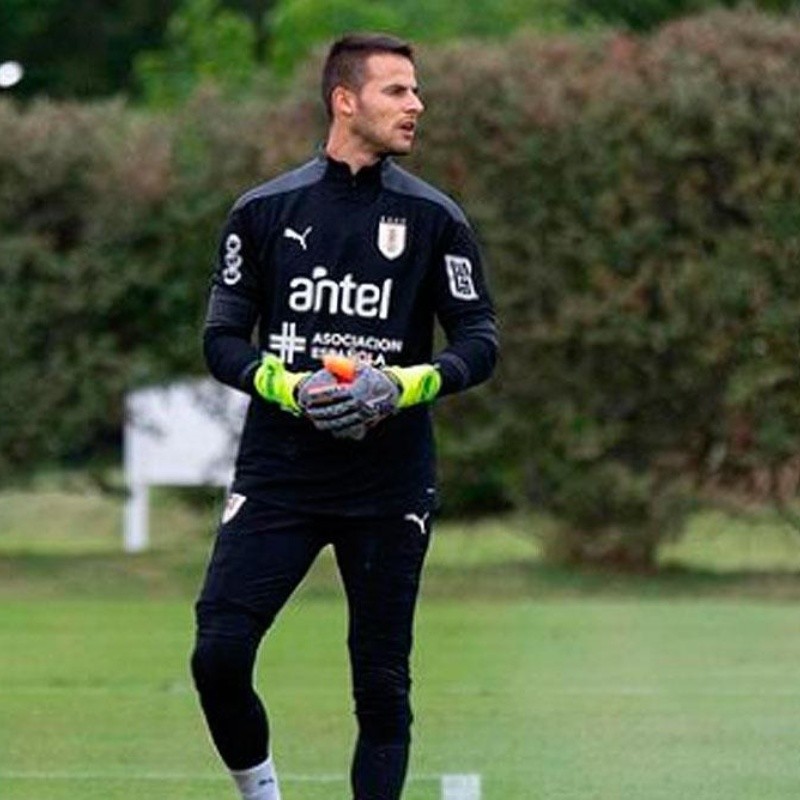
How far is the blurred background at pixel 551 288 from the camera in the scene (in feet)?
73.5

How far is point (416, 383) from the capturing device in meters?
9.19

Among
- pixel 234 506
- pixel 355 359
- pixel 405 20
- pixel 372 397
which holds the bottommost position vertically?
pixel 234 506

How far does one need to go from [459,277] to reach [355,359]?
16.1 inches

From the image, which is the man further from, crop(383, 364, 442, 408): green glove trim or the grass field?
the grass field

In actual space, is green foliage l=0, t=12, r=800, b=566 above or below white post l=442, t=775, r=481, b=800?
above

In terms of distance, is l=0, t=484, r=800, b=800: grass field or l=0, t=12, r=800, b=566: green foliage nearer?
l=0, t=484, r=800, b=800: grass field

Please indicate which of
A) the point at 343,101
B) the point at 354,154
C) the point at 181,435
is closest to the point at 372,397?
the point at 354,154

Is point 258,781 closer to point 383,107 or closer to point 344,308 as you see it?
point 344,308

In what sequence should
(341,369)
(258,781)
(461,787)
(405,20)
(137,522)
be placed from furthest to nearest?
(405,20) → (137,522) → (461,787) → (258,781) → (341,369)

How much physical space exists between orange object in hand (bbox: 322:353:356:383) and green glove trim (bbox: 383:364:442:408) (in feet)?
0.45

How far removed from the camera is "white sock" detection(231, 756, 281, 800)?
379 inches

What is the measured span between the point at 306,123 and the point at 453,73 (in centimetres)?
109

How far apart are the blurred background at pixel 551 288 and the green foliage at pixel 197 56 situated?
715 inches

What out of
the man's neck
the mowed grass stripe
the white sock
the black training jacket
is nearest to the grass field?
the mowed grass stripe
